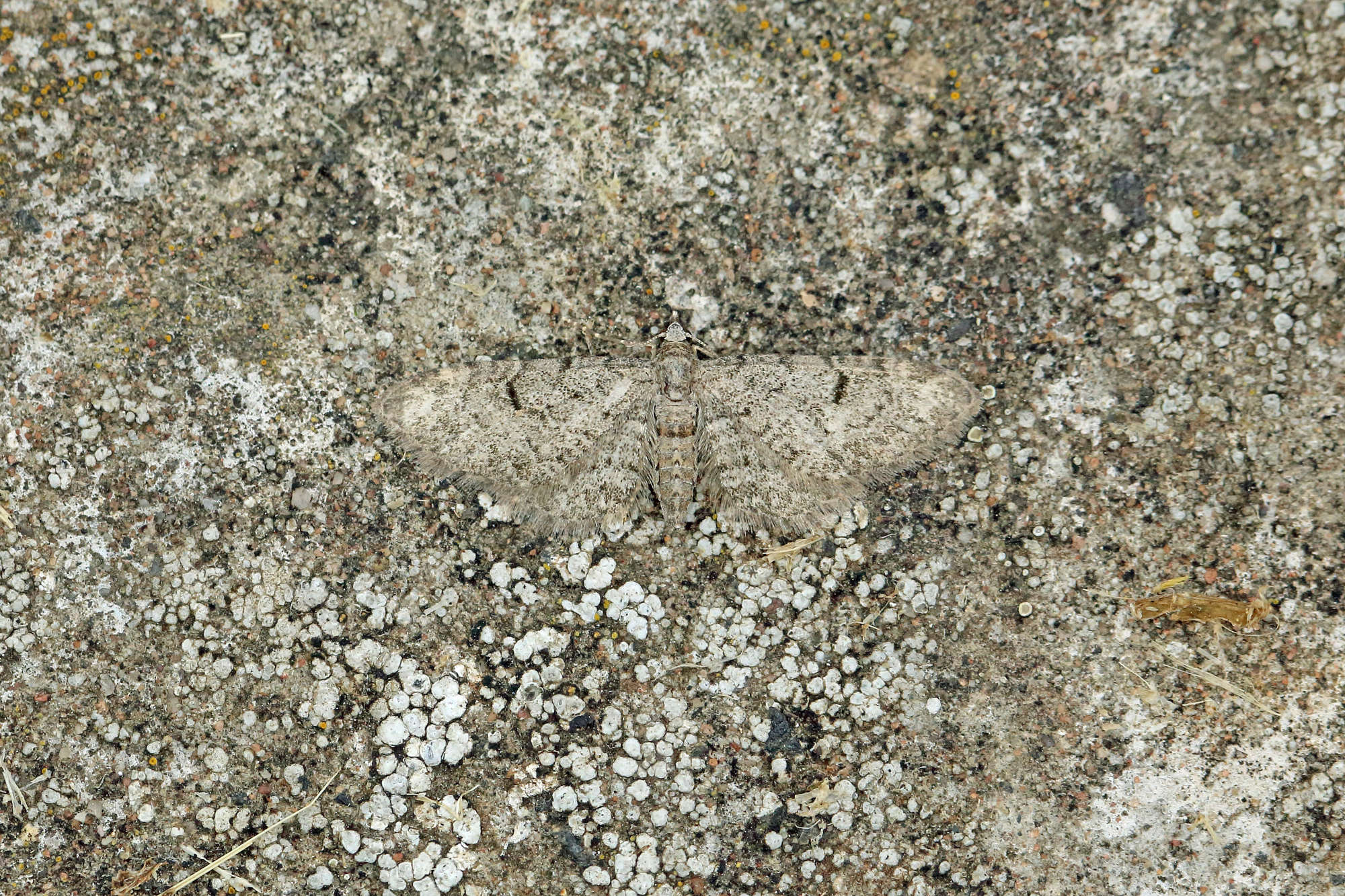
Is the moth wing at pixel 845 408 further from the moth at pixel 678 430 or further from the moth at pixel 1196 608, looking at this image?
the moth at pixel 1196 608

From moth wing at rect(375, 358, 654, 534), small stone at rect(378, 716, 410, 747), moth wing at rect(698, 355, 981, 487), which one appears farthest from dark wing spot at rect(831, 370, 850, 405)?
small stone at rect(378, 716, 410, 747)

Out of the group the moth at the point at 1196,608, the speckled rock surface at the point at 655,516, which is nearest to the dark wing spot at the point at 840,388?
the speckled rock surface at the point at 655,516

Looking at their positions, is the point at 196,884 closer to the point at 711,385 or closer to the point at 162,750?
the point at 162,750

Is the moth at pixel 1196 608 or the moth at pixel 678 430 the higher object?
the moth at pixel 678 430

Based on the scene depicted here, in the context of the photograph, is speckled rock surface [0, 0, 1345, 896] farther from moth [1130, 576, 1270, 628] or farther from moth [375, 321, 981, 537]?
moth [375, 321, 981, 537]

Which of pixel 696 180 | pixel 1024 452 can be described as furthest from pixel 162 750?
pixel 1024 452

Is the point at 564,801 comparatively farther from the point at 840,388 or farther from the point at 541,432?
the point at 840,388

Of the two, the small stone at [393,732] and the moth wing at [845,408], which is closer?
the moth wing at [845,408]

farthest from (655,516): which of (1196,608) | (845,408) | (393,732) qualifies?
(1196,608)
